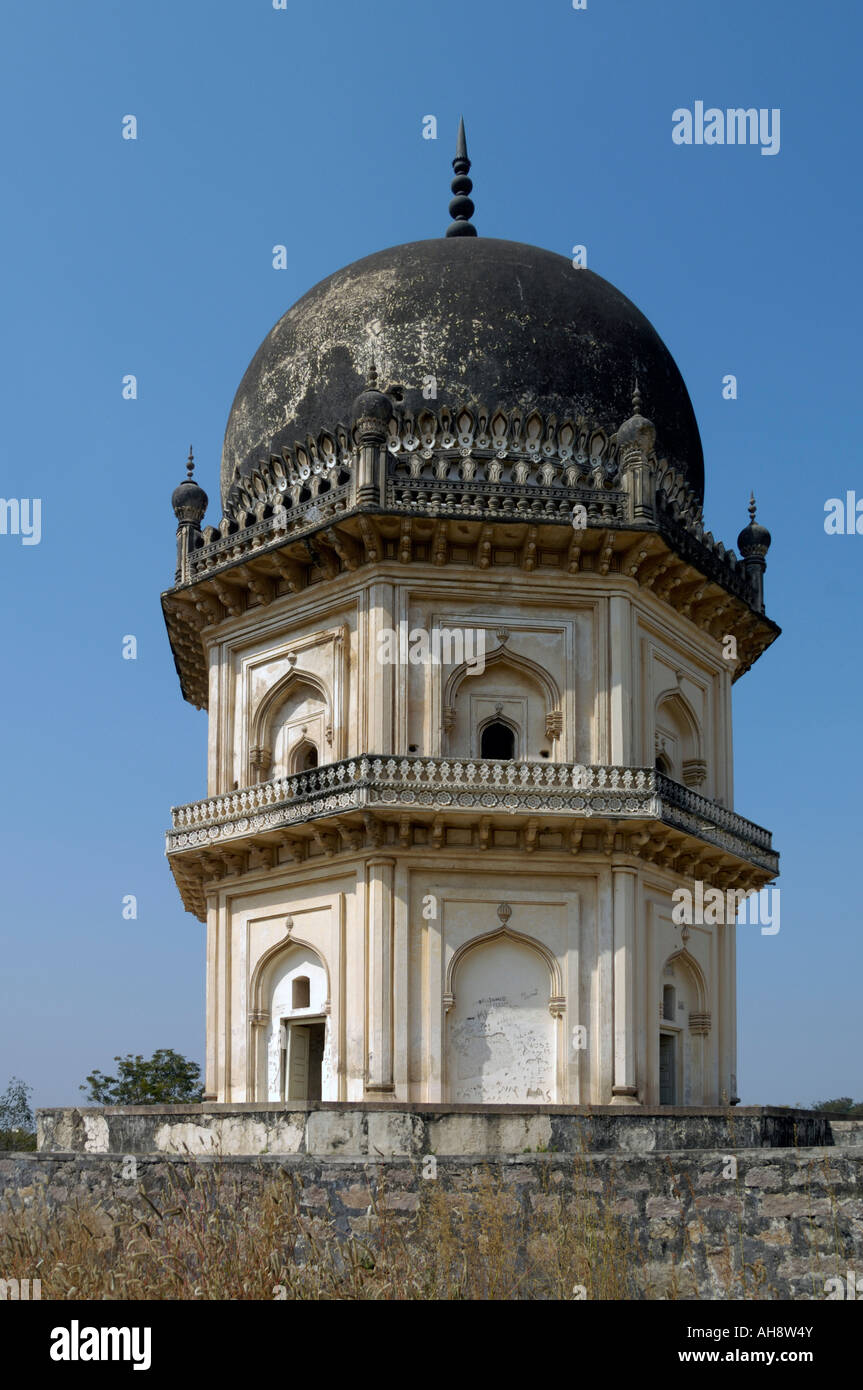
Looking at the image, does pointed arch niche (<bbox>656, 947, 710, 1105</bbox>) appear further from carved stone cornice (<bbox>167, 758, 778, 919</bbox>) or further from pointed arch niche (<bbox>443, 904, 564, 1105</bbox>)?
pointed arch niche (<bbox>443, 904, 564, 1105</bbox>)

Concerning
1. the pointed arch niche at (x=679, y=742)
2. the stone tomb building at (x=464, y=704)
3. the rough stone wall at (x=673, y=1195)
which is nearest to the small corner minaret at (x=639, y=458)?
the stone tomb building at (x=464, y=704)

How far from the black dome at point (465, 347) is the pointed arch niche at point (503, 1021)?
26.9 ft

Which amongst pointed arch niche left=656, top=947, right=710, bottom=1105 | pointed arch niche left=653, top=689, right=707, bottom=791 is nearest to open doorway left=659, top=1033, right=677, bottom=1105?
pointed arch niche left=656, top=947, right=710, bottom=1105

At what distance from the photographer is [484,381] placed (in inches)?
879

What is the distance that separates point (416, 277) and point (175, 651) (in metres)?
7.48

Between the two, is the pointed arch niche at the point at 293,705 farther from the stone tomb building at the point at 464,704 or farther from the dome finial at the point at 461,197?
the dome finial at the point at 461,197

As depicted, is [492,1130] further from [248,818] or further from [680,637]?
[680,637]

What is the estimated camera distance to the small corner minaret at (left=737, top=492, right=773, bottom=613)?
24.9 metres

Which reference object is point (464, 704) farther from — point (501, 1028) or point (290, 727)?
point (501, 1028)

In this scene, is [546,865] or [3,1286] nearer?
[3,1286]

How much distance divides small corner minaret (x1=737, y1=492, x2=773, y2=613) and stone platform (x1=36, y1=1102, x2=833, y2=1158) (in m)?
10.2

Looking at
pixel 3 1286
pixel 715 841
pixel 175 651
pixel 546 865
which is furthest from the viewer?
pixel 175 651
